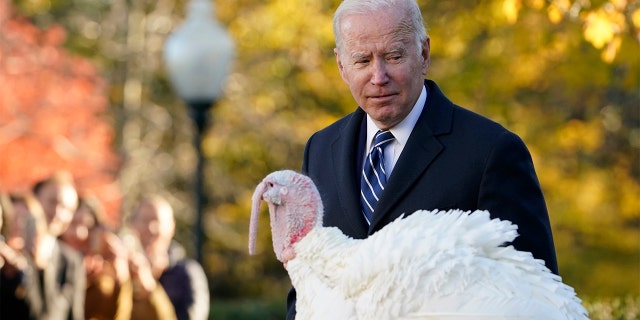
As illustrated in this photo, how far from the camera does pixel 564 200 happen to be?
1716 cm

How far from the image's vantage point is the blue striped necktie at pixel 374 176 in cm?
418

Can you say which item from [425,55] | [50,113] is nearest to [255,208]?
[425,55]

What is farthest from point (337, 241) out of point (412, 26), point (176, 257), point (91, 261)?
point (176, 257)

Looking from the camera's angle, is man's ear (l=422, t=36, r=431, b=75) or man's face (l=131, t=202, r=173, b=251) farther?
man's face (l=131, t=202, r=173, b=251)

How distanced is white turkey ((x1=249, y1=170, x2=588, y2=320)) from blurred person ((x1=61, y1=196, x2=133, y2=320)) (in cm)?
521

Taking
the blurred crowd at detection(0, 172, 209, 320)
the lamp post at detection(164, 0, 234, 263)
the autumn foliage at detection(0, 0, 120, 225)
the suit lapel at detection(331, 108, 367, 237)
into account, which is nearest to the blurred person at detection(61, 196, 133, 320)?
the blurred crowd at detection(0, 172, 209, 320)

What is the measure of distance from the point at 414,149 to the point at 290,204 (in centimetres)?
43

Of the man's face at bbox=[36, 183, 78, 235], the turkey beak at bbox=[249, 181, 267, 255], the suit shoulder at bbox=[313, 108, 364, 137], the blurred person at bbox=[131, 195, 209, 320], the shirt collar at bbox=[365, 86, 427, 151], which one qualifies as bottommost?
the blurred person at bbox=[131, 195, 209, 320]

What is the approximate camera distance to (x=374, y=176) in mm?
4230

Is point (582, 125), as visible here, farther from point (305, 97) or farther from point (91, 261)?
point (91, 261)

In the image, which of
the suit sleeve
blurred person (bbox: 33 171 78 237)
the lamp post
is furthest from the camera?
the lamp post

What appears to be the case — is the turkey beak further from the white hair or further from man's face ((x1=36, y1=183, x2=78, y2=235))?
man's face ((x1=36, y1=183, x2=78, y2=235))

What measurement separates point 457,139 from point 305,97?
16.2m

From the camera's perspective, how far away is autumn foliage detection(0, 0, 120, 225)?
62.9 feet
